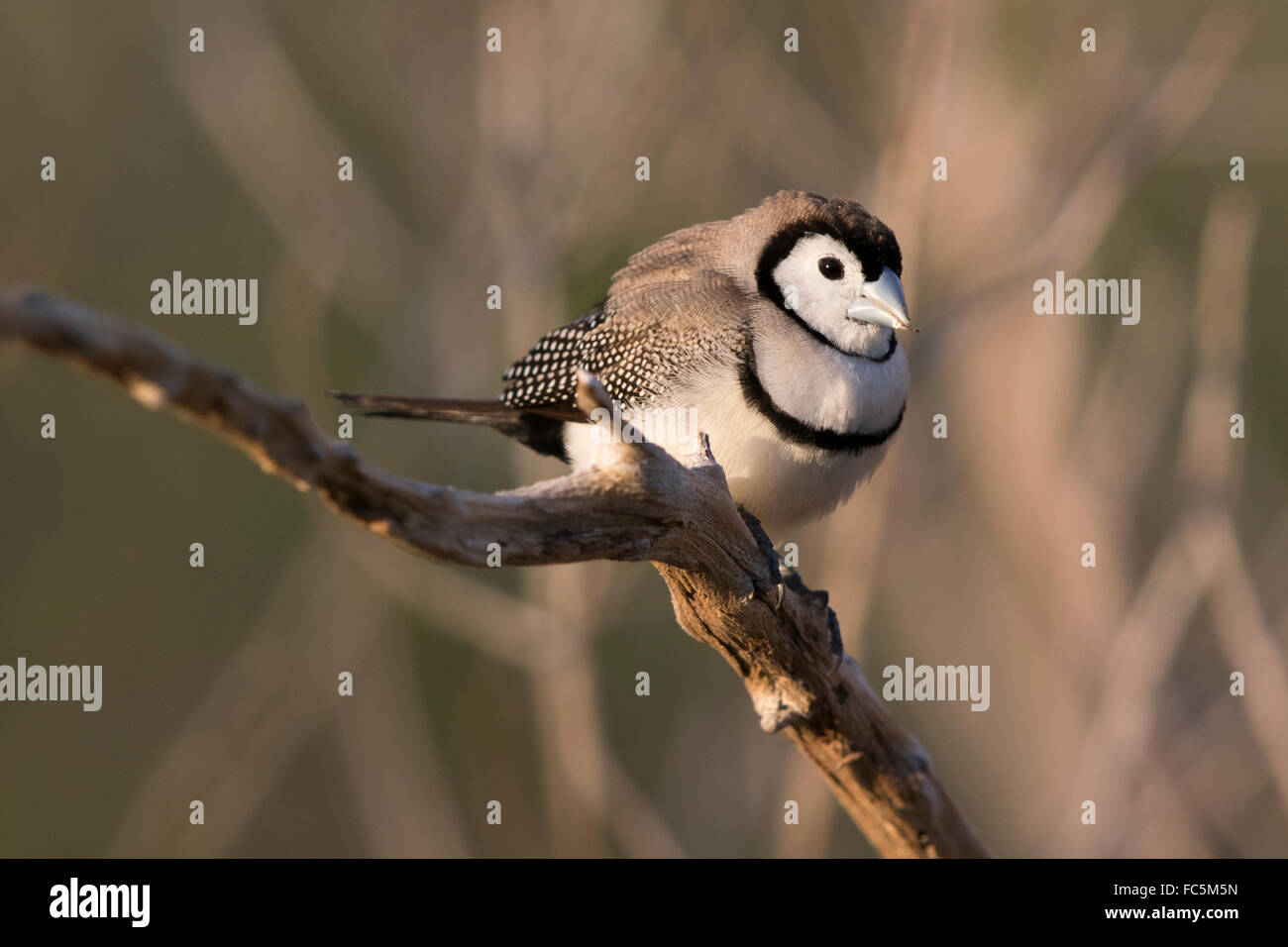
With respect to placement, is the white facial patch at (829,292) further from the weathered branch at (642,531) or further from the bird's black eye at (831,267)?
the weathered branch at (642,531)

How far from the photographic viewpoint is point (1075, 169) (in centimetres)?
665

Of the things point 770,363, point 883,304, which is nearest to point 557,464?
point 770,363

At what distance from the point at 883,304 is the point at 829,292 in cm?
20

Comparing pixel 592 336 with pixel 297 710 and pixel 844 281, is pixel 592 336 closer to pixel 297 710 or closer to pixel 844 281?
pixel 844 281

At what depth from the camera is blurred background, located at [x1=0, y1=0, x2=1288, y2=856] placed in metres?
5.86

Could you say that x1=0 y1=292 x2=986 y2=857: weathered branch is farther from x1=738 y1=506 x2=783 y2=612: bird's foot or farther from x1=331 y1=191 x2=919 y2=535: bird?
x1=331 y1=191 x2=919 y2=535: bird

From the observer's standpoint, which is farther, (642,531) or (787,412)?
(787,412)

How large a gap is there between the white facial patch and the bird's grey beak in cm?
3

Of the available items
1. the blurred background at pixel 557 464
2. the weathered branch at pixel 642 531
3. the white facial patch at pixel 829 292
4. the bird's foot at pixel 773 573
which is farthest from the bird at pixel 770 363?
the blurred background at pixel 557 464

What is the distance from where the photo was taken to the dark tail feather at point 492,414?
4.12 m

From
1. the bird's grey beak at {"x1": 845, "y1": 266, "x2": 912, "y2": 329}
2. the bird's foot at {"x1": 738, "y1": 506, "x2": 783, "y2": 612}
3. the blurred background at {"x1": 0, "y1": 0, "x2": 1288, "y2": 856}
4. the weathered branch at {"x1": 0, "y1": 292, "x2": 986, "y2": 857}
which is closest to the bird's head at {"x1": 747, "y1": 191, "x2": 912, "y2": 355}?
the bird's grey beak at {"x1": 845, "y1": 266, "x2": 912, "y2": 329}

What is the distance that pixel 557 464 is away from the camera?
6254 millimetres

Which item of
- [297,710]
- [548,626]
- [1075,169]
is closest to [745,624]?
[548,626]

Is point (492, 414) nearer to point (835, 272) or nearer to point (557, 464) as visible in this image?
point (835, 272)
